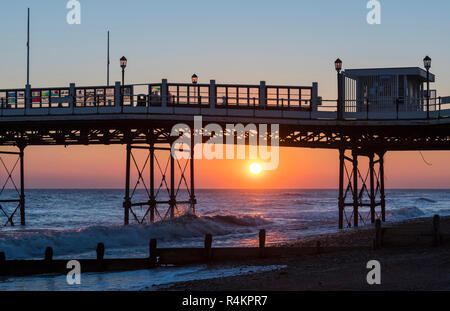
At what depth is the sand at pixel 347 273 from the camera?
19.2m

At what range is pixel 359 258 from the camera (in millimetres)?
24312

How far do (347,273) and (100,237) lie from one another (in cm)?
2036

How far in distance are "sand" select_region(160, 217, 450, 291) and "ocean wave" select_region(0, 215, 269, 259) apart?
509 inches

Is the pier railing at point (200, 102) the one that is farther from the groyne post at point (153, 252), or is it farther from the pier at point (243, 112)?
the groyne post at point (153, 252)

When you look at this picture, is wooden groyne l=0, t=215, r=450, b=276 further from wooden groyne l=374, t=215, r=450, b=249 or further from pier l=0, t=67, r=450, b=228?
pier l=0, t=67, r=450, b=228

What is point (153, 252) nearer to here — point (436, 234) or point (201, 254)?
point (201, 254)

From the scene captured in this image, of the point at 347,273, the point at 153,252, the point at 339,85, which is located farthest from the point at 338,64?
the point at 347,273

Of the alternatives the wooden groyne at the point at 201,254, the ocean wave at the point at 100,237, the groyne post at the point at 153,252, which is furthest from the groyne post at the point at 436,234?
the ocean wave at the point at 100,237

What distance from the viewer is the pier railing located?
129 feet

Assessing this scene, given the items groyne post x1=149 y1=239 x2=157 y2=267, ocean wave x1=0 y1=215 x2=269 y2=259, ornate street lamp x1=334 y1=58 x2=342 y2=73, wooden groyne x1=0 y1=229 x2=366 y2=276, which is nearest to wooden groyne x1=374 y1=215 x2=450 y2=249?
wooden groyne x1=0 y1=229 x2=366 y2=276

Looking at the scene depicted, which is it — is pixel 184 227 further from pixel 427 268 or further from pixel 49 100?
pixel 427 268
